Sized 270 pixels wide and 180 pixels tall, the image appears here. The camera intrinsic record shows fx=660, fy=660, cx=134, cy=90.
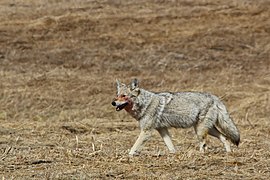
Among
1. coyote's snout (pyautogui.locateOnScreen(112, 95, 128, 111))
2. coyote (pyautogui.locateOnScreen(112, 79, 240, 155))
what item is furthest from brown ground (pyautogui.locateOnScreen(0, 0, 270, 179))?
coyote's snout (pyautogui.locateOnScreen(112, 95, 128, 111))

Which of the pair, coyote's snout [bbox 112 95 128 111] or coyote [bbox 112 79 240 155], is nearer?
coyote's snout [bbox 112 95 128 111]

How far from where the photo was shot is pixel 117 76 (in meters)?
25.6

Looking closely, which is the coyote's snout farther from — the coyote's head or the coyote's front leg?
the coyote's front leg

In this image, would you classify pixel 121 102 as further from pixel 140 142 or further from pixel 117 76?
pixel 117 76

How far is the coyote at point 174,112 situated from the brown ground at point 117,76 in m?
0.45

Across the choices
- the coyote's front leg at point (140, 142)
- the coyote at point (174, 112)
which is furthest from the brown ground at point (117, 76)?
the coyote at point (174, 112)

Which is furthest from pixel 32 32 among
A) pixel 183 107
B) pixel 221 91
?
pixel 183 107

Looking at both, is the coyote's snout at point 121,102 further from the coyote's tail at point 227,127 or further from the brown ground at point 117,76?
the coyote's tail at point 227,127

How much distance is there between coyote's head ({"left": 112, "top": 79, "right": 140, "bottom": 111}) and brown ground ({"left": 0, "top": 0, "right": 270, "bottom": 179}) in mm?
854

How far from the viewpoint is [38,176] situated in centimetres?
785

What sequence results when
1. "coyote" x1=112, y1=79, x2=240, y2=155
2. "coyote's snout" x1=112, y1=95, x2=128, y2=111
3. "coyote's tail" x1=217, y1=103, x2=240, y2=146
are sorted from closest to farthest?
1. "coyote's snout" x1=112, y1=95, x2=128, y2=111
2. "coyote" x1=112, y1=79, x2=240, y2=155
3. "coyote's tail" x1=217, y1=103, x2=240, y2=146

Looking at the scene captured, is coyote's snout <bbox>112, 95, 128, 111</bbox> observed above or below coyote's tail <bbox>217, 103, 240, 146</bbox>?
above

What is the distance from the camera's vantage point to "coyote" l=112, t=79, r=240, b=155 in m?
11.5

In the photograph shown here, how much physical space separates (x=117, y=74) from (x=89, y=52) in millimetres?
2749
